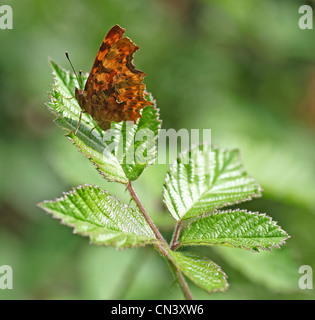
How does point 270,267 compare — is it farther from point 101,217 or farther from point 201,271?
point 101,217

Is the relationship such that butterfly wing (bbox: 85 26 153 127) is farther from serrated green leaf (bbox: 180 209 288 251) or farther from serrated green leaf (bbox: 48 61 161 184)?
serrated green leaf (bbox: 180 209 288 251)

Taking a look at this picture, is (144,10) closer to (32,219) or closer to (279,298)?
(32,219)

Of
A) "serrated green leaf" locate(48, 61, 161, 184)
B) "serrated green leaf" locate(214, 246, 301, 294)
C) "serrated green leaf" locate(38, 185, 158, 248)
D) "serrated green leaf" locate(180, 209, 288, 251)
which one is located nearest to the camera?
"serrated green leaf" locate(38, 185, 158, 248)

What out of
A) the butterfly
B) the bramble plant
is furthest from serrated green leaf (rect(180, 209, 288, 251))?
the butterfly

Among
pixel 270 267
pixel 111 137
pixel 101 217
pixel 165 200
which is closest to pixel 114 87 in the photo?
pixel 111 137

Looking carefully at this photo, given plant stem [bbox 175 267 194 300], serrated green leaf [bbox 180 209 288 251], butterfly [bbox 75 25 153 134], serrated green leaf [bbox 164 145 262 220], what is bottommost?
plant stem [bbox 175 267 194 300]
